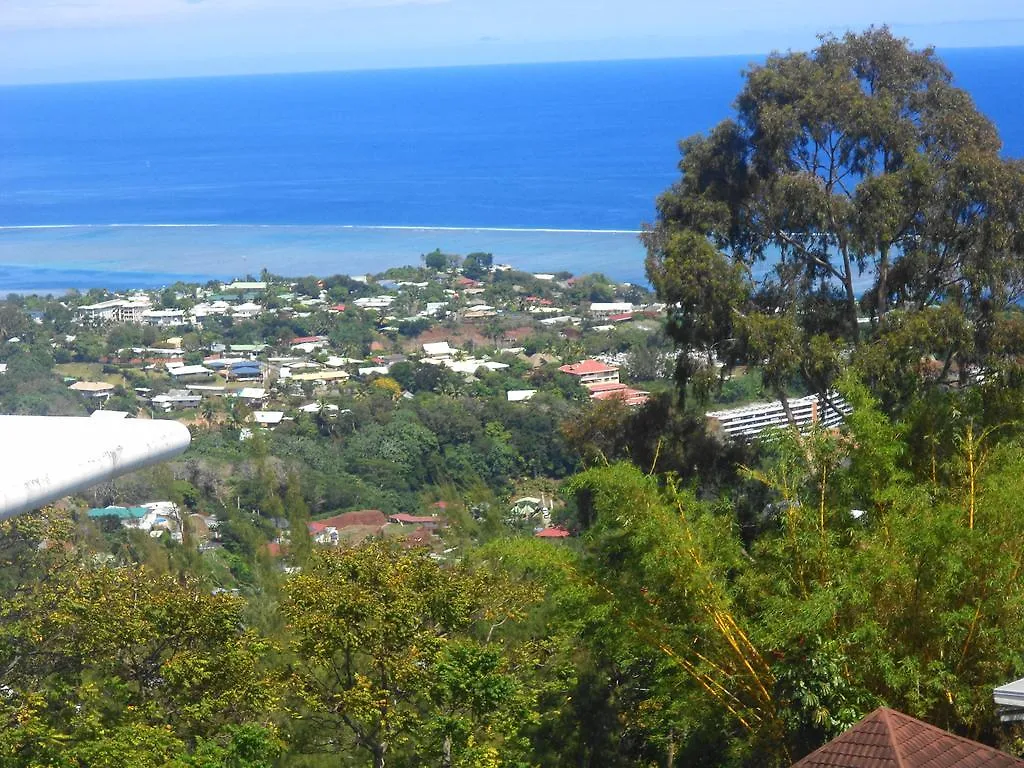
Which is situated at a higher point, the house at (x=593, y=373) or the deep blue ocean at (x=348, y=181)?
the house at (x=593, y=373)

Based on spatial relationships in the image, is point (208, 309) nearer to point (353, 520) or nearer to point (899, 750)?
point (353, 520)

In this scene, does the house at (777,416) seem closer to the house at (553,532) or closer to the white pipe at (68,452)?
the house at (553,532)

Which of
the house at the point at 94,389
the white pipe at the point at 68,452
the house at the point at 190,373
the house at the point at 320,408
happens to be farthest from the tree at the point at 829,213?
the house at the point at 190,373

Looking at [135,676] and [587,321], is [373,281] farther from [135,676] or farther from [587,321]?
[135,676]

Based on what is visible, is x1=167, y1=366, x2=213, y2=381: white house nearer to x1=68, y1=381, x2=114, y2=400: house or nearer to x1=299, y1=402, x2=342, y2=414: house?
x1=68, y1=381, x2=114, y2=400: house

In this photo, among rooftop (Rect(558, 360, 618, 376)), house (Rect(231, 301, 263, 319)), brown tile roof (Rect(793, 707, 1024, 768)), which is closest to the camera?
brown tile roof (Rect(793, 707, 1024, 768))

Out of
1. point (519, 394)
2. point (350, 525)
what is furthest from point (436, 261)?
point (350, 525)

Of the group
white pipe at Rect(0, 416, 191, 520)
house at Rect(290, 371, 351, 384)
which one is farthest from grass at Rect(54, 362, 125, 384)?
white pipe at Rect(0, 416, 191, 520)
